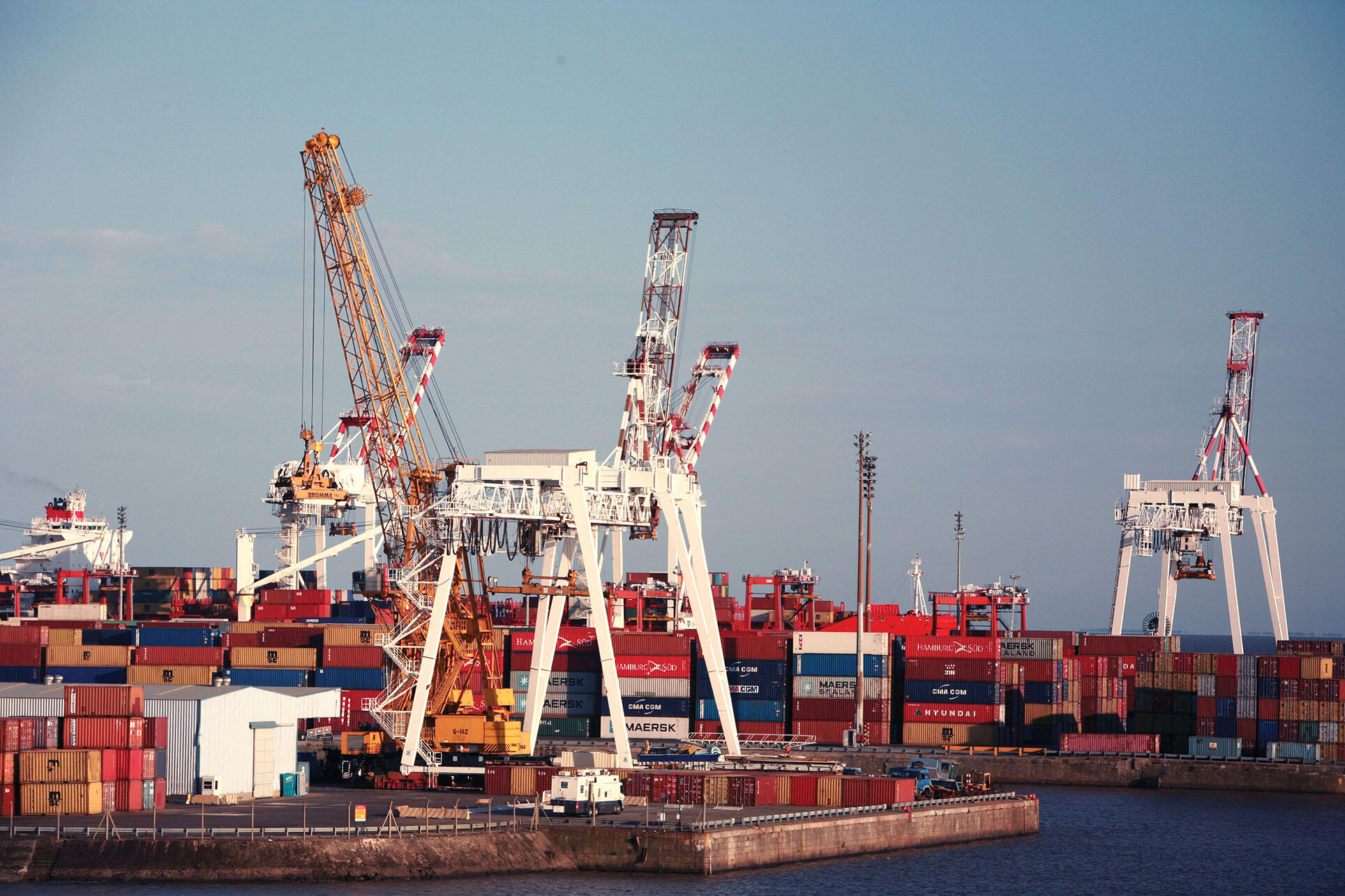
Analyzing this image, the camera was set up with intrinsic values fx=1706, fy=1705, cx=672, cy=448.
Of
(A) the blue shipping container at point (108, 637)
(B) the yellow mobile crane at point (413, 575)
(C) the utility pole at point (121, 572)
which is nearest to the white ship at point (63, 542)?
(C) the utility pole at point (121, 572)

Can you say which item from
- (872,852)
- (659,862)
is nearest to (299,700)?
(659,862)

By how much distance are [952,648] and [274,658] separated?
30.3m

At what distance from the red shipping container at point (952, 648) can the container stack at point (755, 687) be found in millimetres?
5749

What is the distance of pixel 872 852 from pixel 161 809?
2211cm

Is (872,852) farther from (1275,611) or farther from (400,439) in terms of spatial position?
(1275,611)

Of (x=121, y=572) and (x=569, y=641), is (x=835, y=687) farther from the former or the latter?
(x=121, y=572)

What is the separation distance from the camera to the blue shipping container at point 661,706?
76000mm

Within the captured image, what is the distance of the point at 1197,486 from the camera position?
3686 inches

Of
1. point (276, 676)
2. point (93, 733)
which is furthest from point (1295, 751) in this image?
point (93, 733)

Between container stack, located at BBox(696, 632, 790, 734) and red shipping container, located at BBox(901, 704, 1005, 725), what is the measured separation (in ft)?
18.8

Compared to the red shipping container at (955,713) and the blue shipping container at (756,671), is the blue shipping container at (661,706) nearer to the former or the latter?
the blue shipping container at (756,671)

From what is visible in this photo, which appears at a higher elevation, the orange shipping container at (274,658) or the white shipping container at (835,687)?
the orange shipping container at (274,658)

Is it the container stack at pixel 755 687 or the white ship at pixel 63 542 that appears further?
the white ship at pixel 63 542

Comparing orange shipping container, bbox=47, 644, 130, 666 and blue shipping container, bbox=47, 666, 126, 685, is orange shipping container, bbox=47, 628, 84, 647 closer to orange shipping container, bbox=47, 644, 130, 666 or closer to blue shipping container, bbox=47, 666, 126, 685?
orange shipping container, bbox=47, 644, 130, 666
